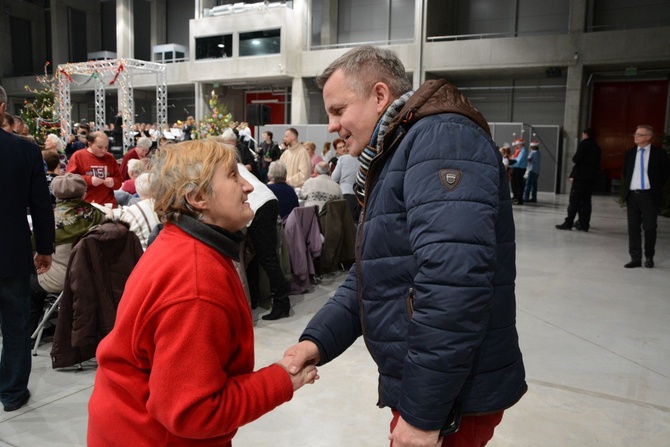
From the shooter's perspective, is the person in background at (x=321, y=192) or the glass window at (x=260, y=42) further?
the glass window at (x=260, y=42)

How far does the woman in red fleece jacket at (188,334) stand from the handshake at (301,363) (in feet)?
0.03

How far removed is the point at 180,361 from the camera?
1100 mm

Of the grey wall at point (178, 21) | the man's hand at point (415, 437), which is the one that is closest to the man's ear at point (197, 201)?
the man's hand at point (415, 437)

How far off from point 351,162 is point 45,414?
4885 millimetres

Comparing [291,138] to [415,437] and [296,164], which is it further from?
[415,437]

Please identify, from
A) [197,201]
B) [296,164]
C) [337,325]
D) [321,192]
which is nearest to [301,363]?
[337,325]

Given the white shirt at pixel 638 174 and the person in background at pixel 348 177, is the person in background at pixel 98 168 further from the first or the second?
the white shirt at pixel 638 174

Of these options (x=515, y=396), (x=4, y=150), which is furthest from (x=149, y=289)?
(x=4, y=150)

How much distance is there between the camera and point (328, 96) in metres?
1.47

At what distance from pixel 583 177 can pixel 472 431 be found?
29.0 feet

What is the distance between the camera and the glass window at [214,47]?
2197 cm

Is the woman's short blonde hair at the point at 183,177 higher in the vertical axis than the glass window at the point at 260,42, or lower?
lower

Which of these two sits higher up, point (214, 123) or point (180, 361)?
point (214, 123)

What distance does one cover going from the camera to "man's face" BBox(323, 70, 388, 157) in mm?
1420
